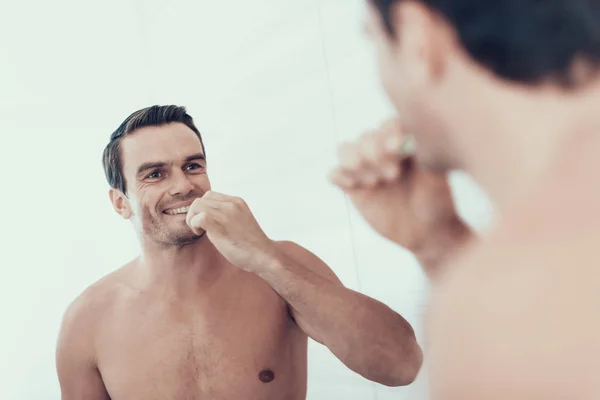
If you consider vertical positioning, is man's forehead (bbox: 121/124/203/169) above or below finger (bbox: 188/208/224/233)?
above

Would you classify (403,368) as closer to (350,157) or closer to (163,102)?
(350,157)

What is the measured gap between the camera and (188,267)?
1492mm

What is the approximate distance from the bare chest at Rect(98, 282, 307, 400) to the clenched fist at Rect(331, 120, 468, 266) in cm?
71

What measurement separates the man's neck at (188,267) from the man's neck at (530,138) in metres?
1.08

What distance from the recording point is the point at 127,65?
2.58 meters

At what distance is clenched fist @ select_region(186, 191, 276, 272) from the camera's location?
1119 mm

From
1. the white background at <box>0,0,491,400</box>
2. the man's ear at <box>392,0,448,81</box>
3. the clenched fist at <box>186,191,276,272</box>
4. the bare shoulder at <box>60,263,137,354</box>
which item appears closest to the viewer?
the man's ear at <box>392,0,448,81</box>

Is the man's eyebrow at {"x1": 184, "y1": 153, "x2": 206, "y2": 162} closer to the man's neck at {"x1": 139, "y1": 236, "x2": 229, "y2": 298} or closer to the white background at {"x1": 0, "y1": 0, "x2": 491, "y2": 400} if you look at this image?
the man's neck at {"x1": 139, "y1": 236, "x2": 229, "y2": 298}

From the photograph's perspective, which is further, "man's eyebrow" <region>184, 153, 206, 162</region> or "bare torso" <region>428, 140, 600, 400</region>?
"man's eyebrow" <region>184, 153, 206, 162</region>

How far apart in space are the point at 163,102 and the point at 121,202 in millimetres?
1020

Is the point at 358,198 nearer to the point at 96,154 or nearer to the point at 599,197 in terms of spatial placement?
the point at 599,197

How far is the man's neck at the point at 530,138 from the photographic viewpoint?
0.43m

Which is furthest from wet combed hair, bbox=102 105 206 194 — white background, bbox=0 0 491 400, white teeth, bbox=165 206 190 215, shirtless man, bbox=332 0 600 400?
shirtless man, bbox=332 0 600 400

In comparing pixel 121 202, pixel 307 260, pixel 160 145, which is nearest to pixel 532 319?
pixel 307 260
